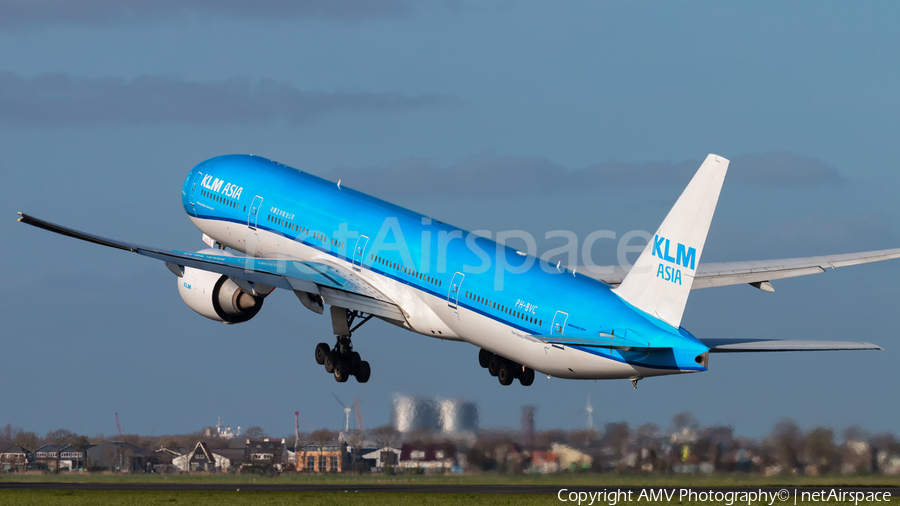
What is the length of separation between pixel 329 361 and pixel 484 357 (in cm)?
567

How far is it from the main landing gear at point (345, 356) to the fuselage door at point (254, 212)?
5503 millimetres

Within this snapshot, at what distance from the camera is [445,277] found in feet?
135

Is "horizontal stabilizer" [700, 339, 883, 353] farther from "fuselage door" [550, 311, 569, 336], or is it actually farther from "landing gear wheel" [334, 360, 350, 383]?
"landing gear wheel" [334, 360, 350, 383]

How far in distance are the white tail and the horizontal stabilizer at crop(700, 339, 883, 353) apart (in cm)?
188

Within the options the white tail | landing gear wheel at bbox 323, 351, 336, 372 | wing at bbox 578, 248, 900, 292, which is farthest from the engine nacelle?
the white tail

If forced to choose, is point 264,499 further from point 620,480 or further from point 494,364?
point 620,480

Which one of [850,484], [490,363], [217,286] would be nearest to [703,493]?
[850,484]

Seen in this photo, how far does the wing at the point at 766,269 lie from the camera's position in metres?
42.9

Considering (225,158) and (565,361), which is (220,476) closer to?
(225,158)

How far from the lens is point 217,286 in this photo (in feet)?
155

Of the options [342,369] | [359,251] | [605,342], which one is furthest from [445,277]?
[605,342]

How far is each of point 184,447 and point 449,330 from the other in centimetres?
1492

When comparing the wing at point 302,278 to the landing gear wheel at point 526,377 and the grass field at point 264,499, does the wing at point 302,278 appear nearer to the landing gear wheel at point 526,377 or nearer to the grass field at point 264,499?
the landing gear wheel at point 526,377

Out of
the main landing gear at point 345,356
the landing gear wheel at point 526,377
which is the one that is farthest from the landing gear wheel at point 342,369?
the landing gear wheel at point 526,377
